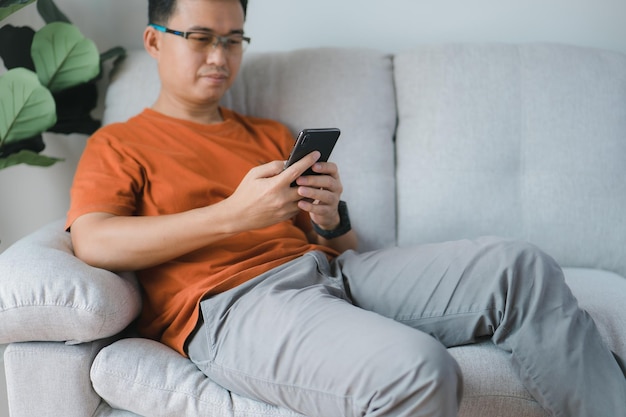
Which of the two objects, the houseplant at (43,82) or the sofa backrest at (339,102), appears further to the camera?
the sofa backrest at (339,102)

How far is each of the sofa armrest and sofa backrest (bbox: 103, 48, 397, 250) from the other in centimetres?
67

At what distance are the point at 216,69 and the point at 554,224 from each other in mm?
988

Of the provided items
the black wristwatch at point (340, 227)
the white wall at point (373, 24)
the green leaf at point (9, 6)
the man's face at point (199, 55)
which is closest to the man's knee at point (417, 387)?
the black wristwatch at point (340, 227)

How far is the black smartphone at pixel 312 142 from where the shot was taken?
120 cm

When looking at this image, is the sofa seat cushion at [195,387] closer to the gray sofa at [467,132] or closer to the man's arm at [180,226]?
the man's arm at [180,226]

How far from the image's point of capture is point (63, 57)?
5.90 ft

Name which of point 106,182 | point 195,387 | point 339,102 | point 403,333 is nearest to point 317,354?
point 403,333

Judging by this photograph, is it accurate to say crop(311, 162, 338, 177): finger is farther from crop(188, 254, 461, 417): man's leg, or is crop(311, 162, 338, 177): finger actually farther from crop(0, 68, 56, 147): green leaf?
crop(0, 68, 56, 147): green leaf

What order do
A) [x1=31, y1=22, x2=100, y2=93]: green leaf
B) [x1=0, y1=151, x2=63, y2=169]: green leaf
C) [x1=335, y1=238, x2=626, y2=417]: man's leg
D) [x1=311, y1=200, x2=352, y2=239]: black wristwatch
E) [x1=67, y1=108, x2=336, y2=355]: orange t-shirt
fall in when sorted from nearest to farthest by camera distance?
[x1=335, y1=238, x2=626, y2=417]: man's leg
[x1=67, y1=108, x2=336, y2=355]: orange t-shirt
[x1=311, y1=200, x2=352, y2=239]: black wristwatch
[x1=0, y1=151, x2=63, y2=169]: green leaf
[x1=31, y1=22, x2=100, y2=93]: green leaf

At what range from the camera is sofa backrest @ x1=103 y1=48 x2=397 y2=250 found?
1.82 metres

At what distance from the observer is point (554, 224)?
1.80 meters

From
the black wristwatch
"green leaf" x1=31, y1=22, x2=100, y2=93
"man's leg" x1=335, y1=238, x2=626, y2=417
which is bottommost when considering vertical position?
"man's leg" x1=335, y1=238, x2=626, y2=417

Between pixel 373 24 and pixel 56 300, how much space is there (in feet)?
4.47

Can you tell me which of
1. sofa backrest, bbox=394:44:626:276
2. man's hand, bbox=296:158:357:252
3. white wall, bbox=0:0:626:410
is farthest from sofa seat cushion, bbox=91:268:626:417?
white wall, bbox=0:0:626:410
